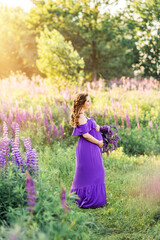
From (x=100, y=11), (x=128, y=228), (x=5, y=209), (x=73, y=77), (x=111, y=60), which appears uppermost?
(x=100, y=11)

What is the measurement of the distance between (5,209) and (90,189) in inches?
74.0

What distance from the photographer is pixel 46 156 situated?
646cm

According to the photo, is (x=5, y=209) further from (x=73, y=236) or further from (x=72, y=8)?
(x=72, y=8)

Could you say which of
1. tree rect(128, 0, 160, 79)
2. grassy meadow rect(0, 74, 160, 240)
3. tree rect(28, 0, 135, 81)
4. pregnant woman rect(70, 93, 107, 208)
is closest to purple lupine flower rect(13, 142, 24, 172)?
grassy meadow rect(0, 74, 160, 240)

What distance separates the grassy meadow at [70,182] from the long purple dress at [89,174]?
0.64ft

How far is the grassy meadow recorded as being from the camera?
2572 millimetres

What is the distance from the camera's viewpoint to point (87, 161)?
15.6 feet

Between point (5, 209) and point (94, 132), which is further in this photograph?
point (94, 132)

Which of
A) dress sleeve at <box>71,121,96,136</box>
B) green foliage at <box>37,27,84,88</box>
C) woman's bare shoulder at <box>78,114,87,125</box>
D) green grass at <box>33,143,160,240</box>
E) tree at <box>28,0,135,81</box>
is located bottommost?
green grass at <box>33,143,160,240</box>

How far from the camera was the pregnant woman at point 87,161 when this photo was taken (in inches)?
184

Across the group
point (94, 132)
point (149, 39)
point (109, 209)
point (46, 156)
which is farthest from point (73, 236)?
point (149, 39)

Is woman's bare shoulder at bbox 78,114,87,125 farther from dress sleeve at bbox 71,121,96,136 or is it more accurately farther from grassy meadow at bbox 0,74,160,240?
grassy meadow at bbox 0,74,160,240

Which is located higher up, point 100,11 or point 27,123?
point 100,11

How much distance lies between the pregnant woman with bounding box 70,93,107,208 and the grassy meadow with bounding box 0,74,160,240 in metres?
0.23
